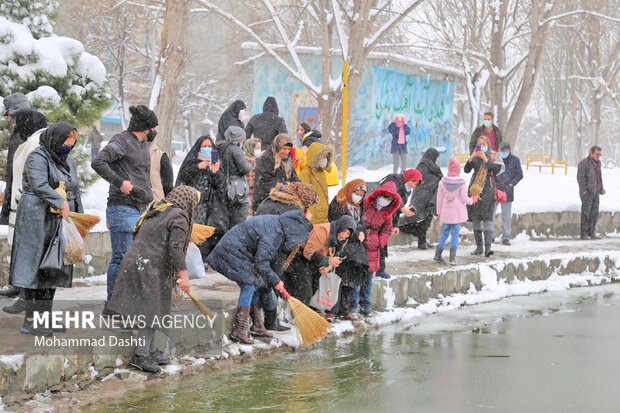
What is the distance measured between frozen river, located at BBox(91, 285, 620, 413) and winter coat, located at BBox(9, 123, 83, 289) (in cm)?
130

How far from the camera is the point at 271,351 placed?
10.3 metres

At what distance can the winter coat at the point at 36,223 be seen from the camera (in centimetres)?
873

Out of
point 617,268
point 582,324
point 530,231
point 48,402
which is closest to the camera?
point 48,402

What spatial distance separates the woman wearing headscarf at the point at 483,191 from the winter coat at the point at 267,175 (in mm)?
4973

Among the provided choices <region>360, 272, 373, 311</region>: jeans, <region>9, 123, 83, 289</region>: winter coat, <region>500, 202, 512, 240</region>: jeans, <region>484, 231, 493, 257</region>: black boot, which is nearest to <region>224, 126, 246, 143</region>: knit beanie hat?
<region>360, 272, 373, 311</region>: jeans

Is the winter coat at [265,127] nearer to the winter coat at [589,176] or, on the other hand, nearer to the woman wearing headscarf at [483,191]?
the woman wearing headscarf at [483,191]

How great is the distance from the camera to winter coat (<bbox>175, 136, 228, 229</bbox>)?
12.3m

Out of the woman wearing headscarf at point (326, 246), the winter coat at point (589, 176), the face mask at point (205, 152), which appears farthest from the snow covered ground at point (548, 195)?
the woman wearing headscarf at point (326, 246)

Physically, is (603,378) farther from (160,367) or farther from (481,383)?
(160,367)

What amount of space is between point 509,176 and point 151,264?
435 inches

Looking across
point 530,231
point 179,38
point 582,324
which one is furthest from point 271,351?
point 530,231

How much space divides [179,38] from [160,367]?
11304mm

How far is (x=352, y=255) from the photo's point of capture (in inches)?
462

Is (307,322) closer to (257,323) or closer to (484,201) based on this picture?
(257,323)
